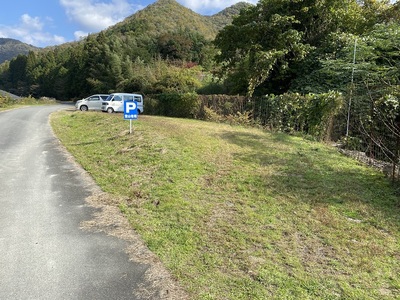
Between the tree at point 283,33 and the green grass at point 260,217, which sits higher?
the tree at point 283,33

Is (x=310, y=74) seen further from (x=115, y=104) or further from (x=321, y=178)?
(x=115, y=104)

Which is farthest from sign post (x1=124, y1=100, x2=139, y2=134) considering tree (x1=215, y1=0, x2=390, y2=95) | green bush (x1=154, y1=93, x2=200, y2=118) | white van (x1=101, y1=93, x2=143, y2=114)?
white van (x1=101, y1=93, x2=143, y2=114)

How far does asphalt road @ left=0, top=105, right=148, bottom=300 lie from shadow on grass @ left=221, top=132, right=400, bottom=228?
10.4 ft

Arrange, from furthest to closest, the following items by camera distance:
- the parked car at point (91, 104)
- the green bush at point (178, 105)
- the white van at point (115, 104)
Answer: the parked car at point (91, 104)
the white van at point (115, 104)
the green bush at point (178, 105)

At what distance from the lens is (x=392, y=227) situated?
442cm

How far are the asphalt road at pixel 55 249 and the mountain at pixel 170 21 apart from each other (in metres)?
64.3

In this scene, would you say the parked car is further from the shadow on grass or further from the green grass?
the shadow on grass

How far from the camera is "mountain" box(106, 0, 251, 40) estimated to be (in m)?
72.1

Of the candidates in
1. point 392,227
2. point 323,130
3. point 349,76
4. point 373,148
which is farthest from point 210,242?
point 349,76

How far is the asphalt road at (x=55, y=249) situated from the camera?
9.91ft

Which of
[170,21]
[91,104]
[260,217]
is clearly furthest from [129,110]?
[170,21]

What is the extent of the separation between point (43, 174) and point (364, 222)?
21.3 feet

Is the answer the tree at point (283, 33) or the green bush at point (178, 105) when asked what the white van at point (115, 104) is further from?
the tree at point (283, 33)

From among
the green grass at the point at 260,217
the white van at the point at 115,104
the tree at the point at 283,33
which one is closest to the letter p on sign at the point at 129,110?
the green grass at the point at 260,217
